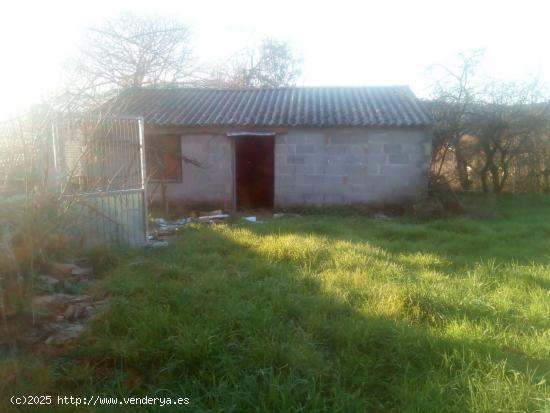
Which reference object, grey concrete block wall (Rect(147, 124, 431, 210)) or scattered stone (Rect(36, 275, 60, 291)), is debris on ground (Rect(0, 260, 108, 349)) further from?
grey concrete block wall (Rect(147, 124, 431, 210))

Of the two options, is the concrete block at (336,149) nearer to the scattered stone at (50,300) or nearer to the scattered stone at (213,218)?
the scattered stone at (213,218)

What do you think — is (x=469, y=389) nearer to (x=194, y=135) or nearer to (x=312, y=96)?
(x=194, y=135)

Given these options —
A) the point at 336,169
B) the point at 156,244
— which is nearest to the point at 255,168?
the point at 336,169

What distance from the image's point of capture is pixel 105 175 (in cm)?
629

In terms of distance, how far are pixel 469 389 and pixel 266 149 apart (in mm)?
11726

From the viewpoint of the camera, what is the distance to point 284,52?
25.9 m

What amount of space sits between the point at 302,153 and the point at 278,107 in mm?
1912

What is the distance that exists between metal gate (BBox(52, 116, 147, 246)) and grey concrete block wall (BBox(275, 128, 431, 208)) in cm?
503

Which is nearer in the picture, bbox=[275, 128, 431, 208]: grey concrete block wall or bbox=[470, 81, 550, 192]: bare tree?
bbox=[275, 128, 431, 208]: grey concrete block wall

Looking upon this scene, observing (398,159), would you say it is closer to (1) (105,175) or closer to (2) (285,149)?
(2) (285,149)

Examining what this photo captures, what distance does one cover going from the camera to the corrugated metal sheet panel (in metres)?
10.9

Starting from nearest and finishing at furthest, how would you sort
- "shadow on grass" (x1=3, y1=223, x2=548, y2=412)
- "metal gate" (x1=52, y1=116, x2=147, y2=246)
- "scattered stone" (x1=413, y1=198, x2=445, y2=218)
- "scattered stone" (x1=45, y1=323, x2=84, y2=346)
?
"shadow on grass" (x1=3, y1=223, x2=548, y2=412) < "scattered stone" (x1=45, y1=323, x2=84, y2=346) < "metal gate" (x1=52, y1=116, x2=147, y2=246) < "scattered stone" (x1=413, y1=198, x2=445, y2=218)

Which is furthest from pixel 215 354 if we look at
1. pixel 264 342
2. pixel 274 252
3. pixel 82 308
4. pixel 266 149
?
pixel 266 149

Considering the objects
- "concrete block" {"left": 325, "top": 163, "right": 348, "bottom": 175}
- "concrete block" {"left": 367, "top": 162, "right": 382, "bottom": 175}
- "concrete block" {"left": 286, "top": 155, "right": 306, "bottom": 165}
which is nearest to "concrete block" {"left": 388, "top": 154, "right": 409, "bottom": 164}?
"concrete block" {"left": 367, "top": 162, "right": 382, "bottom": 175}
